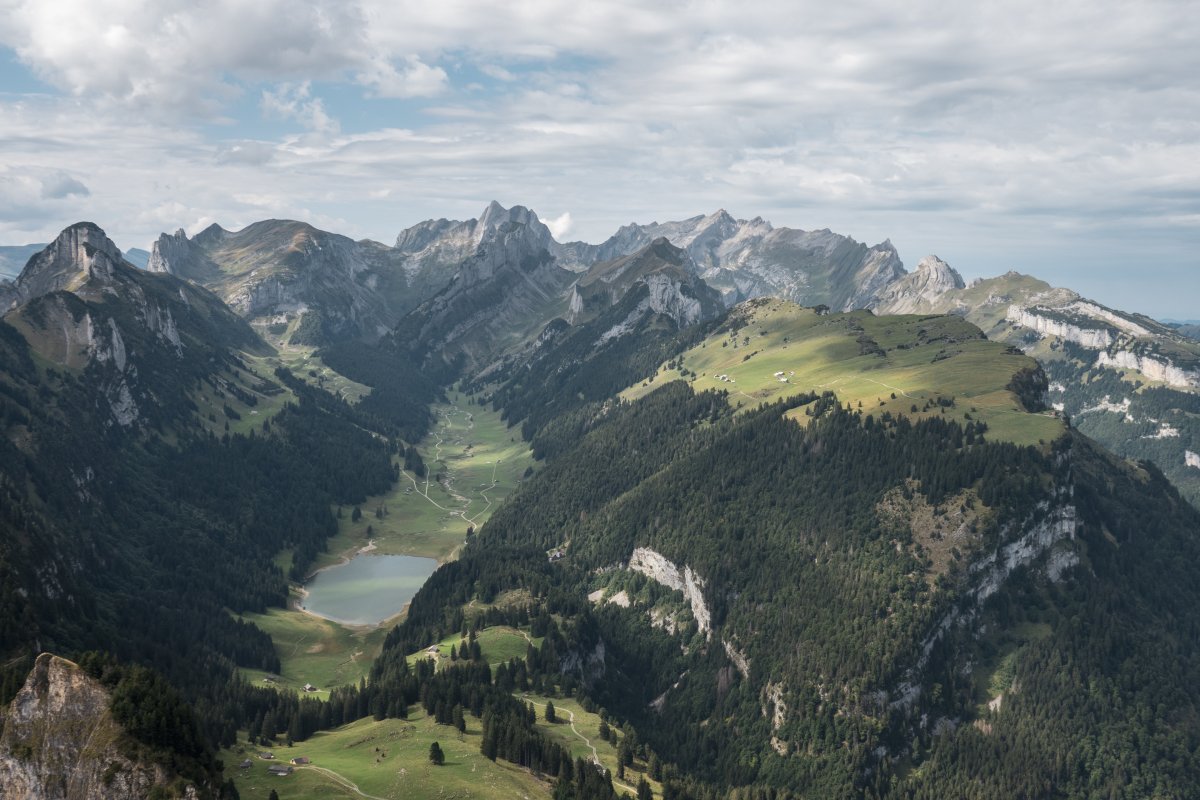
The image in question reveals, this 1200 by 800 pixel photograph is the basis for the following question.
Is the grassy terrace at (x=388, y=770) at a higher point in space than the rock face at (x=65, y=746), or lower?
lower

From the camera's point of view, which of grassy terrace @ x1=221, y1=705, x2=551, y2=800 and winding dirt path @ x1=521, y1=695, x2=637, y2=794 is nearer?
grassy terrace @ x1=221, y1=705, x2=551, y2=800

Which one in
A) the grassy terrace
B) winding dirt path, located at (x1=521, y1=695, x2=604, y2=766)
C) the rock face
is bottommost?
winding dirt path, located at (x1=521, y1=695, x2=604, y2=766)

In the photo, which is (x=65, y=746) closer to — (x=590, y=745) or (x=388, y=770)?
(x=388, y=770)

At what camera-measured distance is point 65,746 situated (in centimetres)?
9088

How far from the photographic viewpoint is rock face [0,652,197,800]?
88.2 metres

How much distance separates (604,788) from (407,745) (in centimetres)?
3148

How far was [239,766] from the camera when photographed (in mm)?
121812

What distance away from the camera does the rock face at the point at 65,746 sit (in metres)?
88.2

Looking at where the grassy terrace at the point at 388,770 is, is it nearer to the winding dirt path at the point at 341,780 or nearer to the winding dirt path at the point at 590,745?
the winding dirt path at the point at 341,780

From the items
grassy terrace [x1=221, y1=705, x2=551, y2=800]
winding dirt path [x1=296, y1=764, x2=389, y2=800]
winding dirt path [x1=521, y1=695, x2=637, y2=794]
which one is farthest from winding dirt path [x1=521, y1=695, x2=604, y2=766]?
winding dirt path [x1=296, y1=764, x2=389, y2=800]

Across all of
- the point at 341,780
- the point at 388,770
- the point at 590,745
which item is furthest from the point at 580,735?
the point at 341,780

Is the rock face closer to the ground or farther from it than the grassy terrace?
farther from it

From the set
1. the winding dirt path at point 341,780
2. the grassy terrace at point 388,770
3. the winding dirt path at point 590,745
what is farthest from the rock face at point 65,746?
the winding dirt path at point 590,745

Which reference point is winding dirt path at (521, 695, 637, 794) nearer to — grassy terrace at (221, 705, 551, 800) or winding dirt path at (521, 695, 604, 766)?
winding dirt path at (521, 695, 604, 766)
